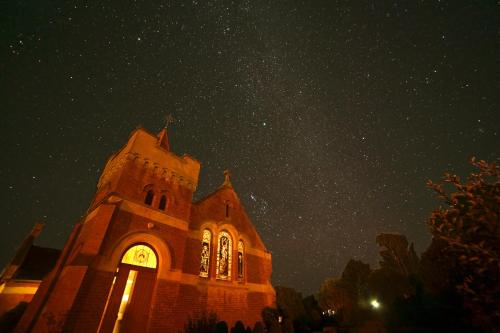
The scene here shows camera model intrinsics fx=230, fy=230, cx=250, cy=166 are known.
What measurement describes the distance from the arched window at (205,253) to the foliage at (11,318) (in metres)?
13.4

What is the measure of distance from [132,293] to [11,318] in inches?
518

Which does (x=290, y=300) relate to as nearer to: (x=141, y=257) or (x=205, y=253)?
(x=205, y=253)

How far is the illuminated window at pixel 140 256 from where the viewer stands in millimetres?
11062

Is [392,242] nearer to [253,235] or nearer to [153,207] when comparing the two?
[253,235]

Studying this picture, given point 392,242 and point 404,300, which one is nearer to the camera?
point 404,300

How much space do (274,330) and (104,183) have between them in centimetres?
1242

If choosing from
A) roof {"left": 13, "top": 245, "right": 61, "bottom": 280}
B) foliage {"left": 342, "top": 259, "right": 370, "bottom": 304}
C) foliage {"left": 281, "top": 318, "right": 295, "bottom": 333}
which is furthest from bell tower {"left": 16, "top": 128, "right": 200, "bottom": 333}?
foliage {"left": 342, "top": 259, "right": 370, "bottom": 304}

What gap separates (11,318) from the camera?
1595 cm

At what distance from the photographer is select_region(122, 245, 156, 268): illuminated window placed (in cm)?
1106

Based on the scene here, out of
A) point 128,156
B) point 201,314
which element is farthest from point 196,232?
point 128,156

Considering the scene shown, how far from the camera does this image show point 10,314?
16.2 m

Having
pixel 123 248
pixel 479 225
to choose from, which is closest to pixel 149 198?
pixel 123 248

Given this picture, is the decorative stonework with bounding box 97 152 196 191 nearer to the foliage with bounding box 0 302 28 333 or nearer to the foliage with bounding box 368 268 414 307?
the foliage with bounding box 0 302 28 333

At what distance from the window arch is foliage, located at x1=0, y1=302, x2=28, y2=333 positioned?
12008mm
